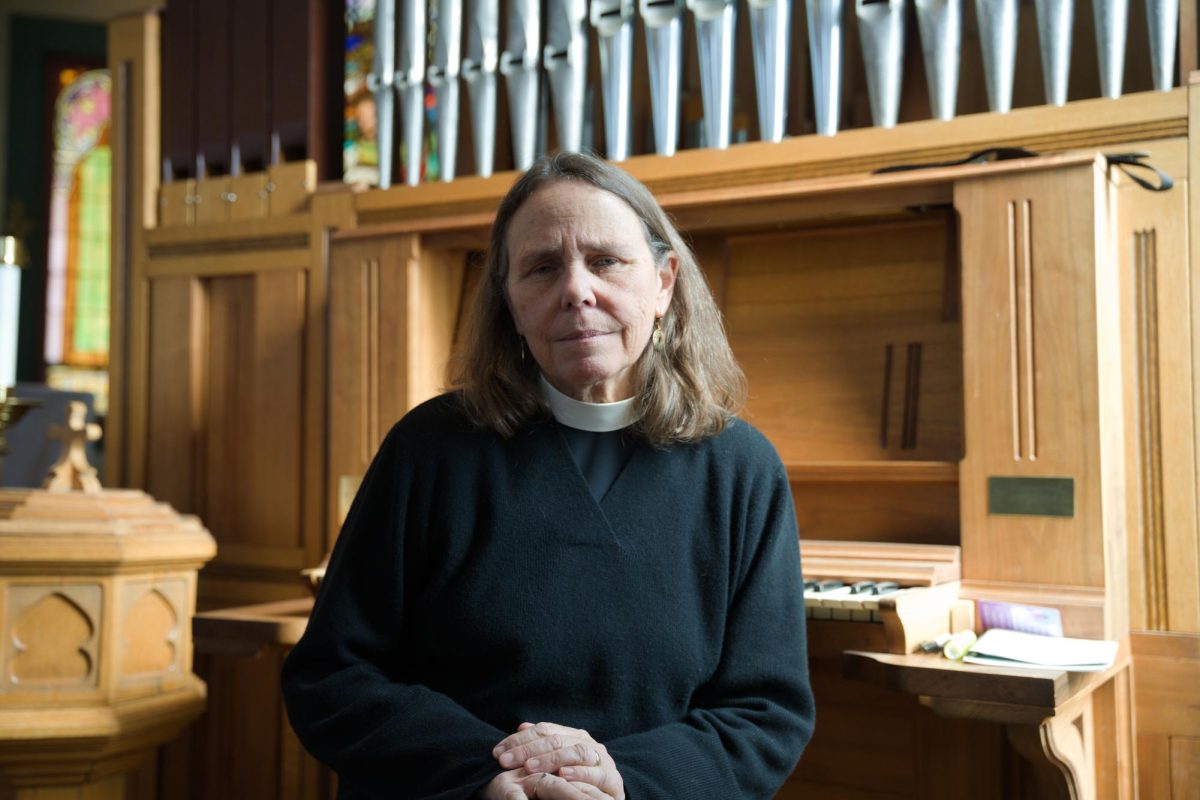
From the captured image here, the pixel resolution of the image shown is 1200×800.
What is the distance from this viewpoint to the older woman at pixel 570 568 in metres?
1.67

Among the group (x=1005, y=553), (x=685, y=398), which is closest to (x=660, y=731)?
(x=685, y=398)

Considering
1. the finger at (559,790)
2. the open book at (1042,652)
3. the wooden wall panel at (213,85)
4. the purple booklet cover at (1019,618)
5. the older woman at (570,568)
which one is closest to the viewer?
the finger at (559,790)

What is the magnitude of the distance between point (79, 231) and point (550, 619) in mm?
7542

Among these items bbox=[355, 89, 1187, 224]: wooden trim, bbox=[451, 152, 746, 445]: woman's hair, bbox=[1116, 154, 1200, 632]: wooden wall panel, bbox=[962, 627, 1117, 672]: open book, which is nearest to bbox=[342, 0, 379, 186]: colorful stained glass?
bbox=[355, 89, 1187, 224]: wooden trim

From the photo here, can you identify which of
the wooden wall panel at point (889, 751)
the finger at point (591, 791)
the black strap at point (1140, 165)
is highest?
the black strap at point (1140, 165)

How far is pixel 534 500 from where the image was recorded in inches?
70.4

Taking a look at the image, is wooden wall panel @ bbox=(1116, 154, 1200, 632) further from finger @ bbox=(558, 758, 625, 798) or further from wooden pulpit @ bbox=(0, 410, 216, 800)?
wooden pulpit @ bbox=(0, 410, 216, 800)

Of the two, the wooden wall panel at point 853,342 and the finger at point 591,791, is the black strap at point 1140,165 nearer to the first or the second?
the wooden wall panel at point 853,342

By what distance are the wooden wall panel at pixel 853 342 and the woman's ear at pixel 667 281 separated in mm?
1078

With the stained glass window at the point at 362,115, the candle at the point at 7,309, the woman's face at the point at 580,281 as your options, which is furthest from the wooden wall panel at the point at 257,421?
the woman's face at the point at 580,281

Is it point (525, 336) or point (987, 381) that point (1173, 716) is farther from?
point (525, 336)

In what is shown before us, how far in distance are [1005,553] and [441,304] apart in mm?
1687

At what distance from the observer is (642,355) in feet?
6.37

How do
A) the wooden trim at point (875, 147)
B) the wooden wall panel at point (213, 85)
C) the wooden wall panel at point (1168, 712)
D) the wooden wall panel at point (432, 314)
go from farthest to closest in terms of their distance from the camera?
the wooden wall panel at point (213, 85) → the wooden wall panel at point (432, 314) → the wooden trim at point (875, 147) → the wooden wall panel at point (1168, 712)
